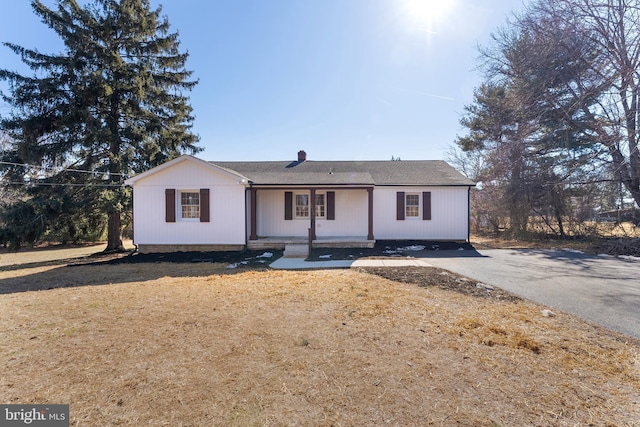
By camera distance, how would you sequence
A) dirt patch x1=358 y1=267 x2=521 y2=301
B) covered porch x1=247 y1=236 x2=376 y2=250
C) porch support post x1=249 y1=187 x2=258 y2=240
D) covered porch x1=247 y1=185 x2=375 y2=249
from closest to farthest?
dirt patch x1=358 y1=267 x2=521 y2=301 → covered porch x1=247 y1=236 x2=376 y2=250 → porch support post x1=249 y1=187 x2=258 y2=240 → covered porch x1=247 y1=185 x2=375 y2=249

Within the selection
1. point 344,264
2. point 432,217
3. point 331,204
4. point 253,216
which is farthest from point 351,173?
point 344,264

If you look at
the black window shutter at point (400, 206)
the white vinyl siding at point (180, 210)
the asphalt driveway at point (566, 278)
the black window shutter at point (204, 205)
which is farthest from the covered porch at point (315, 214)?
the asphalt driveway at point (566, 278)

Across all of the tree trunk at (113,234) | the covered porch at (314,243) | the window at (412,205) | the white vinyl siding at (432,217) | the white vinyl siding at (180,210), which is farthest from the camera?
the tree trunk at (113,234)

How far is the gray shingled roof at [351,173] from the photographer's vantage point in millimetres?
13102

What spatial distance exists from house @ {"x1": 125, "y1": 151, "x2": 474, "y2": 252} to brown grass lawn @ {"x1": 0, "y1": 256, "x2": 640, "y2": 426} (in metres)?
6.70

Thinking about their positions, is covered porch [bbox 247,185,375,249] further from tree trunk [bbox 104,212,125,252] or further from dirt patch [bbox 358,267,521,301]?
tree trunk [bbox 104,212,125,252]

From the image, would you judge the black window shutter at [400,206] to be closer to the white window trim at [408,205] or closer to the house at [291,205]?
the house at [291,205]

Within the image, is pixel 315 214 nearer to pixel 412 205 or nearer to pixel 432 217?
pixel 412 205

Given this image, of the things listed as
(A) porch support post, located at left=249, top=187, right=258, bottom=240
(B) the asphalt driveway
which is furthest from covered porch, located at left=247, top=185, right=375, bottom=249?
(B) the asphalt driveway

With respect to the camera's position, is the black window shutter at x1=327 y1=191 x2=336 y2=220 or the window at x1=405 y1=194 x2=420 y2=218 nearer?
the black window shutter at x1=327 y1=191 x2=336 y2=220

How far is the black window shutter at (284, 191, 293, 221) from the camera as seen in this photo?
13.8 meters

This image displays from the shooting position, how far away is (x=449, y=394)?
103 inches

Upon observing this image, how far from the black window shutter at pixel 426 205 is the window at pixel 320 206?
4.74 meters

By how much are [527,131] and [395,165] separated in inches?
253
